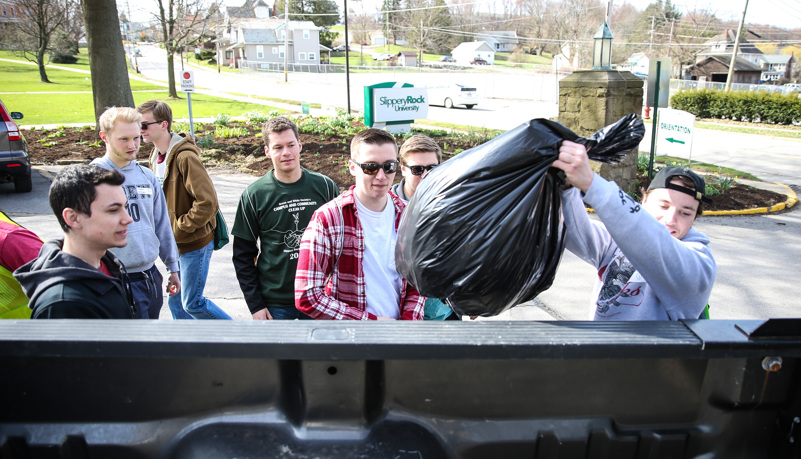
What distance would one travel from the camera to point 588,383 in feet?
4.50

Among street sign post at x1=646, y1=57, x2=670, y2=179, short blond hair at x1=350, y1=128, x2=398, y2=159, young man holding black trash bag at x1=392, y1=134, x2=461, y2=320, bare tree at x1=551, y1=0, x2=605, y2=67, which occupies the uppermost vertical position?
bare tree at x1=551, y1=0, x2=605, y2=67

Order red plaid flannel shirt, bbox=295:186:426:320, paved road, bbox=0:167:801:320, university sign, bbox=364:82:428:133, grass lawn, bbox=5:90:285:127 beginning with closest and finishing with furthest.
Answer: red plaid flannel shirt, bbox=295:186:426:320 → paved road, bbox=0:167:801:320 → university sign, bbox=364:82:428:133 → grass lawn, bbox=5:90:285:127

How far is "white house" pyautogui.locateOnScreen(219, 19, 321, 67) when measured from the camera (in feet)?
263

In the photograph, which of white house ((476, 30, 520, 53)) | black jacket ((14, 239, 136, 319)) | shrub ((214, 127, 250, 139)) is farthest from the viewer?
white house ((476, 30, 520, 53))

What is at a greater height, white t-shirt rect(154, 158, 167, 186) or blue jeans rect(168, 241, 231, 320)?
white t-shirt rect(154, 158, 167, 186)

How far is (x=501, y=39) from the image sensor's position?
347 feet

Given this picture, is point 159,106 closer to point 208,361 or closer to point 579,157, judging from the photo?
point 208,361

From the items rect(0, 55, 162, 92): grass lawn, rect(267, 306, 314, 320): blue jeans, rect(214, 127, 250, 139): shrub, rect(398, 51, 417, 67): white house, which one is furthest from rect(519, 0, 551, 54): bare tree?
rect(267, 306, 314, 320): blue jeans

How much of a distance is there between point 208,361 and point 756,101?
1190 inches

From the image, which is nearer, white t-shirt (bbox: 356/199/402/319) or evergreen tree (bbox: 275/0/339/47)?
white t-shirt (bbox: 356/199/402/319)

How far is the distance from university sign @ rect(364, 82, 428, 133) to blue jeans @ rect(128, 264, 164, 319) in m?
7.45

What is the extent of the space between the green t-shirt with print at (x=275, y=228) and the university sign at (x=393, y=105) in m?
7.32

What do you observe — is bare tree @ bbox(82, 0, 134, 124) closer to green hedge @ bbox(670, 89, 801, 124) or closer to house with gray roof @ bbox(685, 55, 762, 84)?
green hedge @ bbox(670, 89, 801, 124)

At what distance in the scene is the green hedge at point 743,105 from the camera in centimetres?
2448
